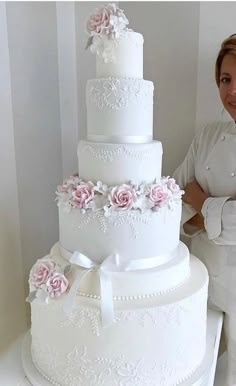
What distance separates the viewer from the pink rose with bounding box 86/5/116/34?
3.51ft

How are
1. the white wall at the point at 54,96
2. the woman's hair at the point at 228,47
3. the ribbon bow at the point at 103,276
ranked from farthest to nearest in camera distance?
the white wall at the point at 54,96 → the woman's hair at the point at 228,47 → the ribbon bow at the point at 103,276

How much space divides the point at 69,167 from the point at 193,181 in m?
0.62

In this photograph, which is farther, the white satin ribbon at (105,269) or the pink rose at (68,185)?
the pink rose at (68,185)

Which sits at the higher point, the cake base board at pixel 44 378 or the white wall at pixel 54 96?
the white wall at pixel 54 96

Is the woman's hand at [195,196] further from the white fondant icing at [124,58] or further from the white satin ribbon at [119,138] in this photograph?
the white fondant icing at [124,58]

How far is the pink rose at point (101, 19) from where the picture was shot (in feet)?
3.51

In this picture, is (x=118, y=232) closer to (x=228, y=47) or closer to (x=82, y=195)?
(x=82, y=195)

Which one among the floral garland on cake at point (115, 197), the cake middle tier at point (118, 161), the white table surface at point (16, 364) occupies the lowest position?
the white table surface at point (16, 364)

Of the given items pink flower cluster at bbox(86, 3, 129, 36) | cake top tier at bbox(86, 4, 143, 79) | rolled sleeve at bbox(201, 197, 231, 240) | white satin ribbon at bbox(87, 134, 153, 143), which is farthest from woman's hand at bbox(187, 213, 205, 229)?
pink flower cluster at bbox(86, 3, 129, 36)

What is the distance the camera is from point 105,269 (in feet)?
3.51

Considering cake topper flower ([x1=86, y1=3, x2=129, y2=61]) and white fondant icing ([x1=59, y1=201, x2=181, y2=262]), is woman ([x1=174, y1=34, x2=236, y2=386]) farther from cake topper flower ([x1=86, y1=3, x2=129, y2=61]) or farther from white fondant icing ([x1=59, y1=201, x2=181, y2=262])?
cake topper flower ([x1=86, y1=3, x2=129, y2=61])

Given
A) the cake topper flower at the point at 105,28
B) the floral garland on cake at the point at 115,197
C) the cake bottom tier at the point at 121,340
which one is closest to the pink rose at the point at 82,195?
the floral garland on cake at the point at 115,197

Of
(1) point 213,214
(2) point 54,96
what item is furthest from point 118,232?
(2) point 54,96

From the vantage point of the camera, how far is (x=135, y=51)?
1.12 metres
